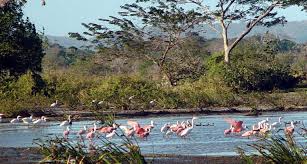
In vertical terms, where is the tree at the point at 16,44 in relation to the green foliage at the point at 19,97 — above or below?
above

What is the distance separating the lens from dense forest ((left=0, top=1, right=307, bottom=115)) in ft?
123

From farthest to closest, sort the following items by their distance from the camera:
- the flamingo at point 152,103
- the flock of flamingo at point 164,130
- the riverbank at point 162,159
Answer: the flamingo at point 152,103
the flock of flamingo at point 164,130
the riverbank at point 162,159

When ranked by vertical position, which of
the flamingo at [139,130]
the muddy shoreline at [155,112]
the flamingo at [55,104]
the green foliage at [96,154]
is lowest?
the muddy shoreline at [155,112]

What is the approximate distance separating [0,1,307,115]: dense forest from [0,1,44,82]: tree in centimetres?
5

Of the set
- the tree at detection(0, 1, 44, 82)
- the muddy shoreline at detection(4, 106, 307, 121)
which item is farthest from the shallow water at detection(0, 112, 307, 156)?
the tree at detection(0, 1, 44, 82)

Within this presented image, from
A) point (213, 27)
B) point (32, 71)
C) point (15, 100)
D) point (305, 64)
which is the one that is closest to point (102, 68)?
point (213, 27)

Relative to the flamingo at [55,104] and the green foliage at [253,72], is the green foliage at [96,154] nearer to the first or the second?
the flamingo at [55,104]

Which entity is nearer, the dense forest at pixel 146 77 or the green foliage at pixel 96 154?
the green foliage at pixel 96 154

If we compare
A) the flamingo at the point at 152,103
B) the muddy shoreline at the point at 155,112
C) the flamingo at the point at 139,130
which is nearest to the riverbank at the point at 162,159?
the flamingo at the point at 139,130

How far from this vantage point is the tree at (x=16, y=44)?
38.1 metres

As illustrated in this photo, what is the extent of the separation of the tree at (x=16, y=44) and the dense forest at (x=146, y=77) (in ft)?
0.16

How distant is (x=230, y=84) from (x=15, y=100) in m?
14.3

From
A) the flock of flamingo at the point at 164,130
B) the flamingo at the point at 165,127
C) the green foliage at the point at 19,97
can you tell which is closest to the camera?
the flock of flamingo at the point at 164,130

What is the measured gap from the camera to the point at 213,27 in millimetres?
56219
